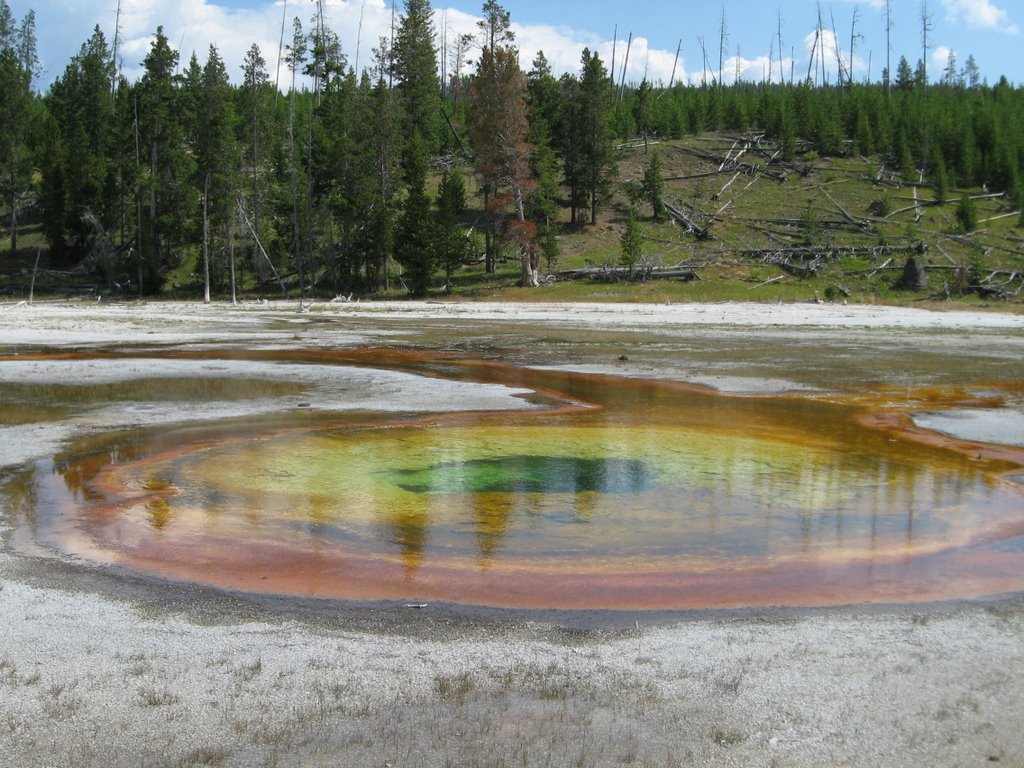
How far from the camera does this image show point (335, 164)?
51062 millimetres

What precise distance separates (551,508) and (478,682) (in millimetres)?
4573

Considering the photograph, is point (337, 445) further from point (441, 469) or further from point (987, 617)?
point (987, 617)

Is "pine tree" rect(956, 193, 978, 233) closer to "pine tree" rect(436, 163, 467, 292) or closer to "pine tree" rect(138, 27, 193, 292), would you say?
"pine tree" rect(436, 163, 467, 292)

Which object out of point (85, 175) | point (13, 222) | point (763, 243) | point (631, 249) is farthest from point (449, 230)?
point (13, 222)

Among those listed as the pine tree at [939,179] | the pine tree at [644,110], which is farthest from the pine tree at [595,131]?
the pine tree at [939,179]

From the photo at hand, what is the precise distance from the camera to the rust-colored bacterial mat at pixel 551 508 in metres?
7.46

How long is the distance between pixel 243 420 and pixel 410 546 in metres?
7.65

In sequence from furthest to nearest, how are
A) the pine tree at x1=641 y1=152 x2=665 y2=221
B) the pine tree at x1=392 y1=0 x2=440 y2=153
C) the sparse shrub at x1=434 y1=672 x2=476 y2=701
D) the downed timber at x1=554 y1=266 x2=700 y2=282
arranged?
the pine tree at x1=392 y1=0 x2=440 y2=153 → the pine tree at x1=641 y1=152 x2=665 y2=221 → the downed timber at x1=554 y1=266 x2=700 y2=282 → the sparse shrub at x1=434 y1=672 x2=476 y2=701

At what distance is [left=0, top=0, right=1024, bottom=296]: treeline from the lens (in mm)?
48688

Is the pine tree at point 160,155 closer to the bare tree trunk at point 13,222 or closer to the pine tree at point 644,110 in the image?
the bare tree trunk at point 13,222

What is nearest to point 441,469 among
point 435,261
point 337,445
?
point 337,445

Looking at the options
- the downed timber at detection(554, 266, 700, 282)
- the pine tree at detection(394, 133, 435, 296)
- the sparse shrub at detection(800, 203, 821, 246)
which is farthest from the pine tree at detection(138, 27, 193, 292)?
the sparse shrub at detection(800, 203, 821, 246)

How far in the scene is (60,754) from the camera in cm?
450

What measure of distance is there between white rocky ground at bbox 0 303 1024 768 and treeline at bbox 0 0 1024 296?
41.1m
